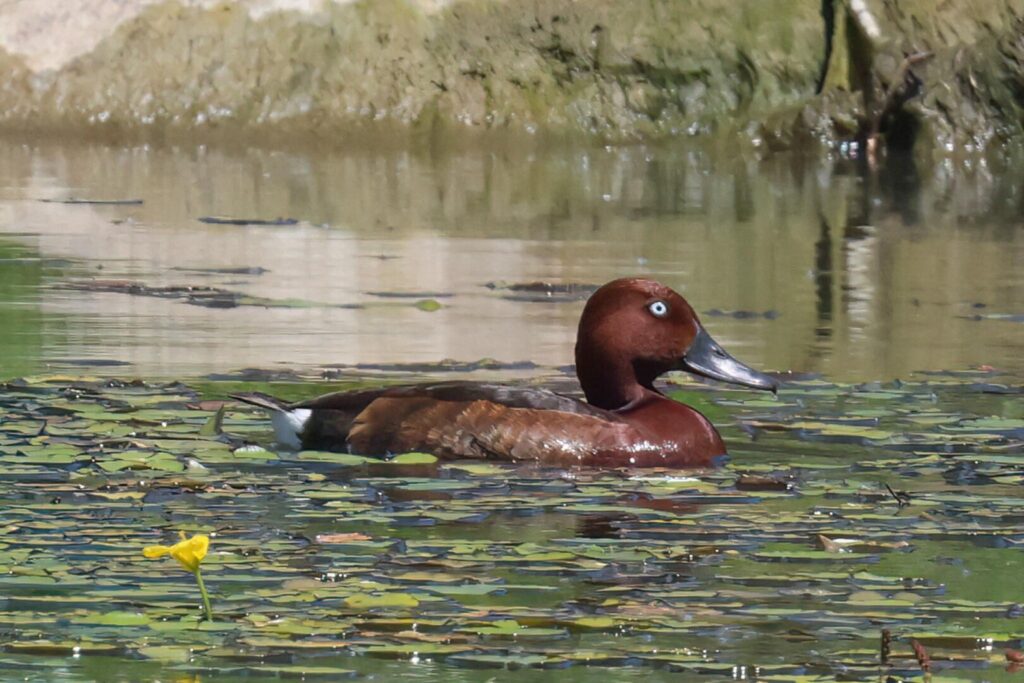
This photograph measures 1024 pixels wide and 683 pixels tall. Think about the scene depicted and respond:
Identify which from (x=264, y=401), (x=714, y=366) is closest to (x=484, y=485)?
(x=264, y=401)

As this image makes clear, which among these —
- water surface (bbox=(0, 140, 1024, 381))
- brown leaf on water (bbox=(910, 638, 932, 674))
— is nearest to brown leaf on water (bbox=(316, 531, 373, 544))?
brown leaf on water (bbox=(910, 638, 932, 674))

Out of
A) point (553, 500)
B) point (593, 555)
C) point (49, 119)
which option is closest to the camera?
point (593, 555)

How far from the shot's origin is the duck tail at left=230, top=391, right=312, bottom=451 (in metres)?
6.93

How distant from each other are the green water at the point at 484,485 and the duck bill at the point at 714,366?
18 cm

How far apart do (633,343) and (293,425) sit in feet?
3.83

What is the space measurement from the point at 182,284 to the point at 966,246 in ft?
19.2

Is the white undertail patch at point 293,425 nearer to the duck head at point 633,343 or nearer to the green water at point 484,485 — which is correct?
the green water at point 484,485

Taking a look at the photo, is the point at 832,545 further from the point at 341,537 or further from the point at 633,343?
the point at 633,343

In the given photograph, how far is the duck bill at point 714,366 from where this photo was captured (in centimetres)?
737

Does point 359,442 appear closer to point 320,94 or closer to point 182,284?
point 182,284

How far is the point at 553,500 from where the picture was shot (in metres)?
6.21

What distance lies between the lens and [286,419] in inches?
274

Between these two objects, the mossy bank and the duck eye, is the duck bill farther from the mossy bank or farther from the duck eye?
the mossy bank

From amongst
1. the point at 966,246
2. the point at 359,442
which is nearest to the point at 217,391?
the point at 359,442
